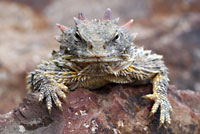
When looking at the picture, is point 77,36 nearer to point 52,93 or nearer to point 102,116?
point 52,93

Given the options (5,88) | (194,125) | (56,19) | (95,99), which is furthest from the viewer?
(56,19)

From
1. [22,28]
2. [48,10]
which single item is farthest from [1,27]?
[48,10]

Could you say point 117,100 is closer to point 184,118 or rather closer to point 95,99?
point 95,99

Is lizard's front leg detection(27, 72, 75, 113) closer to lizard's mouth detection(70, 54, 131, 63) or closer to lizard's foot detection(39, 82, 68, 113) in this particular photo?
lizard's foot detection(39, 82, 68, 113)

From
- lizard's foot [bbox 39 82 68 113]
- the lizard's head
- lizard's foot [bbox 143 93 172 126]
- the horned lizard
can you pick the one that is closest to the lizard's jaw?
the horned lizard

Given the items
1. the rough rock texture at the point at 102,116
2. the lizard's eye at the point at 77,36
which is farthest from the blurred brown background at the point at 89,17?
the lizard's eye at the point at 77,36

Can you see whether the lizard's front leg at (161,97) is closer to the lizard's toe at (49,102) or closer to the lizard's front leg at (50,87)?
the lizard's front leg at (50,87)
